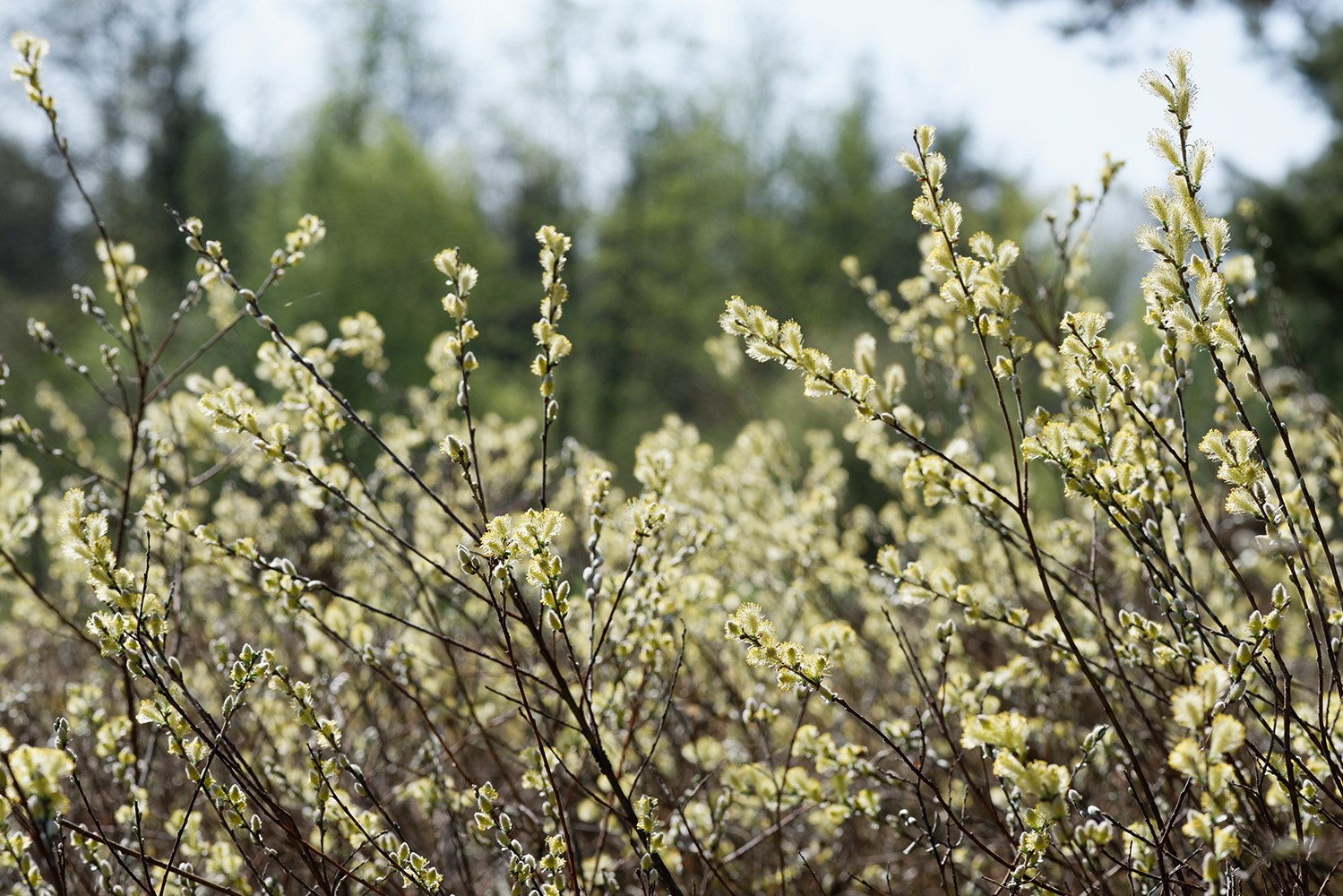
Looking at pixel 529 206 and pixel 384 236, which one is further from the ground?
pixel 529 206

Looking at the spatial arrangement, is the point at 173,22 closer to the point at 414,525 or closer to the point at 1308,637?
the point at 414,525

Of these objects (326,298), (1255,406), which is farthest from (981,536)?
(326,298)

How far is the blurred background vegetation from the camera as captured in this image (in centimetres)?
1184

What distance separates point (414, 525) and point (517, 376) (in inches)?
455

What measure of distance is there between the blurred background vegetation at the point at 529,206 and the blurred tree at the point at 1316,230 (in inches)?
0.9

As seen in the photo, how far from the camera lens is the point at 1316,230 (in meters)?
10.1

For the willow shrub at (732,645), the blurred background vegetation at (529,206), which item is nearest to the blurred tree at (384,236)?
the blurred background vegetation at (529,206)

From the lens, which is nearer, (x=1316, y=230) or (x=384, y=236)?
(x=1316, y=230)

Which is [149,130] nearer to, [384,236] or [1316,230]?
[384,236]

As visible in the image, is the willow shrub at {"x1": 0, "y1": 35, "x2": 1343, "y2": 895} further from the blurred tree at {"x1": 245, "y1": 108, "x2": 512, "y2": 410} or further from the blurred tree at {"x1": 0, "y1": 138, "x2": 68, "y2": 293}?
the blurred tree at {"x1": 0, "y1": 138, "x2": 68, "y2": 293}

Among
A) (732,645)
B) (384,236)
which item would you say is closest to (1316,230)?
(732,645)

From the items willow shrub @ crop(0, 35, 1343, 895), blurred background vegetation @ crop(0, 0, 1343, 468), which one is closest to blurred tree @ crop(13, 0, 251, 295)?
blurred background vegetation @ crop(0, 0, 1343, 468)

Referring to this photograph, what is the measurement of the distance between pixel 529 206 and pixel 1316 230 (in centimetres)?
1099

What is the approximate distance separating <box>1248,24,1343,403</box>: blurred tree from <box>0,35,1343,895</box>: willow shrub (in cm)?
685
